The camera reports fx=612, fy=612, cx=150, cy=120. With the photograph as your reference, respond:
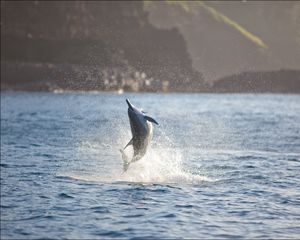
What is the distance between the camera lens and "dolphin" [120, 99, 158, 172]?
72.6 ft

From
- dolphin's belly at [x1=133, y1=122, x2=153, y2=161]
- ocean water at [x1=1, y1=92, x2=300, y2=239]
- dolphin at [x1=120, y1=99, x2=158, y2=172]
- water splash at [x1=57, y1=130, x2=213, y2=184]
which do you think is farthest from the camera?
water splash at [x1=57, y1=130, x2=213, y2=184]

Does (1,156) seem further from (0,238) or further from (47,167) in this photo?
(0,238)

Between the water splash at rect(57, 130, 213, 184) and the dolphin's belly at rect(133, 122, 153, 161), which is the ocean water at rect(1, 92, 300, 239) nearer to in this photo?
the water splash at rect(57, 130, 213, 184)

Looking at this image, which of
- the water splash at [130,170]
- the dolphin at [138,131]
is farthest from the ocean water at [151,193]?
the dolphin at [138,131]

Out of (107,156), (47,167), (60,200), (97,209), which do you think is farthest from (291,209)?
(107,156)

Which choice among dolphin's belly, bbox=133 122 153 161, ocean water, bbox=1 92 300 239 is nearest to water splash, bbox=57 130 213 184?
ocean water, bbox=1 92 300 239

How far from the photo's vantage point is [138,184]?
22547 mm

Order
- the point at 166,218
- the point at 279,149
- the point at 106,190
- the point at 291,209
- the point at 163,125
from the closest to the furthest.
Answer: the point at 166,218
the point at 291,209
the point at 106,190
the point at 279,149
the point at 163,125

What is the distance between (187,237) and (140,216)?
92.8 inches

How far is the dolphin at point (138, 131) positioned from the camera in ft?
72.6

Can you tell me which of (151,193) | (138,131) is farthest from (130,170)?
(151,193)

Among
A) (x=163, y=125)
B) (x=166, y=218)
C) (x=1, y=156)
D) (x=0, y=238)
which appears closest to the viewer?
(x=0, y=238)

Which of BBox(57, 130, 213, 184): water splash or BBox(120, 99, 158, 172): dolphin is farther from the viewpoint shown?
BBox(57, 130, 213, 184): water splash

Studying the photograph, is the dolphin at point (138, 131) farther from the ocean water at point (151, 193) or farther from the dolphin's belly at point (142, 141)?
the ocean water at point (151, 193)
